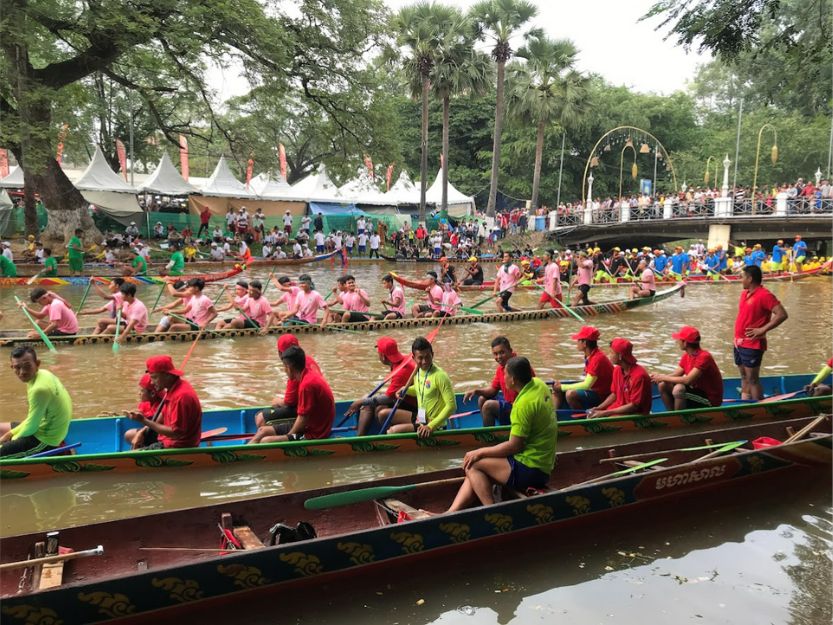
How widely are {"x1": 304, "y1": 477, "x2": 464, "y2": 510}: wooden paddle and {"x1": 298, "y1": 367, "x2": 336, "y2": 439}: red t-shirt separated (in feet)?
5.50

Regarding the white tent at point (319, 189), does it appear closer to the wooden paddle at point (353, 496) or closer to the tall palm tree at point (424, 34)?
the tall palm tree at point (424, 34)

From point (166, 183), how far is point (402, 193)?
14.0 meters

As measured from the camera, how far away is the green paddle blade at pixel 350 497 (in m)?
5.44

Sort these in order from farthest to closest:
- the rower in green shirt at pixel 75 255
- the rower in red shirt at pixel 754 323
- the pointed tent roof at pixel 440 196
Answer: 1. the pointed tent roof at pixel 440 196
2. the rower in green shirt at pixel 75 255
3. the rower in red shirt at pixel 754 323

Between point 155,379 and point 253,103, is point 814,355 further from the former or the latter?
point 253,103

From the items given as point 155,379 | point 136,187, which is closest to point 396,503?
point 155,379

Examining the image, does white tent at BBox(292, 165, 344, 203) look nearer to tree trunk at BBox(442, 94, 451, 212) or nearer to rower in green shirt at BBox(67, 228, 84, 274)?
tree trunk at BBox(442, 94, 451, 212)

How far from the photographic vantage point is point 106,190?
30266 millimetres

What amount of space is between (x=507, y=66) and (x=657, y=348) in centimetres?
3006

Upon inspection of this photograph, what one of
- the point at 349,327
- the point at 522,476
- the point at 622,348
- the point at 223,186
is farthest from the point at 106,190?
the point at 522,476

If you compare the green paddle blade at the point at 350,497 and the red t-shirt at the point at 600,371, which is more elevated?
the red t-shirt at the point at 600,371

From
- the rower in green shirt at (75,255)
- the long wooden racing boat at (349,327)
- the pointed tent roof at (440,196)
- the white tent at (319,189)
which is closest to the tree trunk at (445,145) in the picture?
the pointed tent roof at (440,196)

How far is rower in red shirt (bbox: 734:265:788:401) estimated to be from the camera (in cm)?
877

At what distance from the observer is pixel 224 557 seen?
15.0 feet
